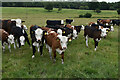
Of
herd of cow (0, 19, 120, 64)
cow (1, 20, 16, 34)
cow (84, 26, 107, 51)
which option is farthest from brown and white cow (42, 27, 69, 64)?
cow (1, 20, 16, 34)

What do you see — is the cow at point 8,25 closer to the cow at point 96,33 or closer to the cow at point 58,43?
the cow at point 58,43

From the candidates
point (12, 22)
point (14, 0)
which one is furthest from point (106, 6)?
point (12, 22)

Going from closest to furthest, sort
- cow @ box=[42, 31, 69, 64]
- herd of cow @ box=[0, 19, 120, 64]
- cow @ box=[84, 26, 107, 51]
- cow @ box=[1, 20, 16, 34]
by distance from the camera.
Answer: cow @ box=[42, 31, 69, 64], herd of cow @ box=[0, 19, 120, 64], cow @ box=[84, 26, 107, 51], cow @ box=[1, 20, 16, 34]

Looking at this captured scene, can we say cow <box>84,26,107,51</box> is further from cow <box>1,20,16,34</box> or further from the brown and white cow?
cow <box>1,20,16,34</box>

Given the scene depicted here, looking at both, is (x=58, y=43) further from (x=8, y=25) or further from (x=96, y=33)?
(x=8, y=25)

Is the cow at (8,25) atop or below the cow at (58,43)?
atop

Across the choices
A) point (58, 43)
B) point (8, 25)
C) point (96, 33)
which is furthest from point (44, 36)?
point (8, 25)

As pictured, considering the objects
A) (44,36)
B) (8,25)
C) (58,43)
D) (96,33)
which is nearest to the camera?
(58,43)

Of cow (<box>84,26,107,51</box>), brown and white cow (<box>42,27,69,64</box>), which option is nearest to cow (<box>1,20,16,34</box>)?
brown and white cow (<box>42,27,69,64</box>)

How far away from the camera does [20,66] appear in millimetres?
6758

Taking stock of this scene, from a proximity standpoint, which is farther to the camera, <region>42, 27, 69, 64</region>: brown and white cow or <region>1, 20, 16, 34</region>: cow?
<region>1, 20, 16, 34</region>: cow

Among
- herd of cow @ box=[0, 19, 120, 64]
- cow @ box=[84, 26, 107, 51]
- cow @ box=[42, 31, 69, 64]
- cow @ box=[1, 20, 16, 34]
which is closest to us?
cow @ box=[42, 31, 69, 64]

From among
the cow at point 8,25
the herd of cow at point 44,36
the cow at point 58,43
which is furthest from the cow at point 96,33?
the cow at point 8,25

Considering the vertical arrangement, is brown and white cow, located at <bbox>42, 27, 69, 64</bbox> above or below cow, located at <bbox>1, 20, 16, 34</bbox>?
below
